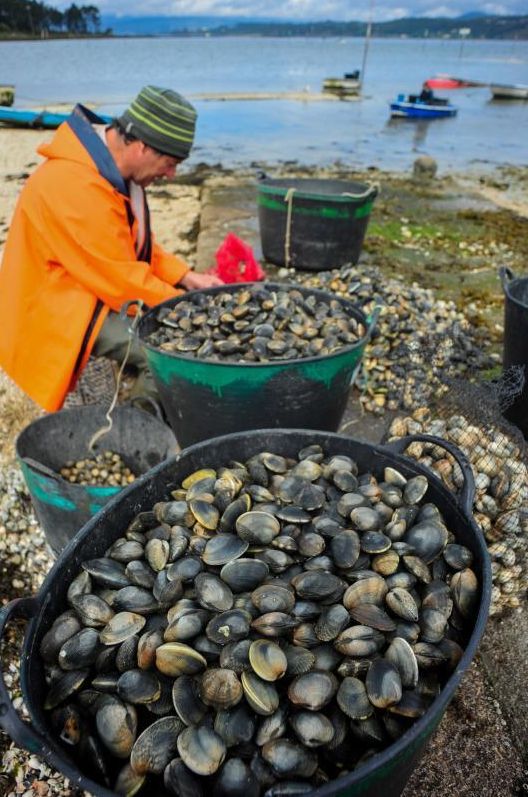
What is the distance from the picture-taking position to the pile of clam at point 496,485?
2.74 m

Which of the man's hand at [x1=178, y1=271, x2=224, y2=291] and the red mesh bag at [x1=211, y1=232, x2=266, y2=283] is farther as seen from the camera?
the red mesh bag at [x1=211, y1=232, x2=266, y2=283]

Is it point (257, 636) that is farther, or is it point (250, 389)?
point (250, 389)

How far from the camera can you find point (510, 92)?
3322 centimetres

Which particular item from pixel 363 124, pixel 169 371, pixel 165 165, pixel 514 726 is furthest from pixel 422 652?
pixel 363 124

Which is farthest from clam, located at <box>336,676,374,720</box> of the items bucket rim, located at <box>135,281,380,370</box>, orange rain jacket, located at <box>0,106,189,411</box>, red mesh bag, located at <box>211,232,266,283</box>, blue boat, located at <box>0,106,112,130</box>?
blue boat, located at <box>0,106,112,130</box>

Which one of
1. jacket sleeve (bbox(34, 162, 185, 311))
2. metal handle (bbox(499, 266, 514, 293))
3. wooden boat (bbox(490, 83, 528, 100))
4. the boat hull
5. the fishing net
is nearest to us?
jacket sleeve (bbox(34, 162, 185, 311))

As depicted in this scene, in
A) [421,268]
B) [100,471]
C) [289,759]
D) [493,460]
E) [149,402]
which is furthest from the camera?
[421,268]

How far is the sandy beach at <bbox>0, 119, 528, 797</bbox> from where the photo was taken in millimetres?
2137

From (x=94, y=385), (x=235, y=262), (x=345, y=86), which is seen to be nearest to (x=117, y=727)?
(x=94, y=385)

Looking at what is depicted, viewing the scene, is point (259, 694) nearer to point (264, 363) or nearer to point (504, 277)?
point (264, 363)

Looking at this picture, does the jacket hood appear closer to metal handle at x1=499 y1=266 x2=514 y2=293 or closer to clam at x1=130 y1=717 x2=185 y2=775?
metal handle at x1=499 y1=266 x2=514 y2=293

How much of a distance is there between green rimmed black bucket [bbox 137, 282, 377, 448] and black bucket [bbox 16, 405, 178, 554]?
208mm

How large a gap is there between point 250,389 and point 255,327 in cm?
44

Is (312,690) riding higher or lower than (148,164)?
lower
